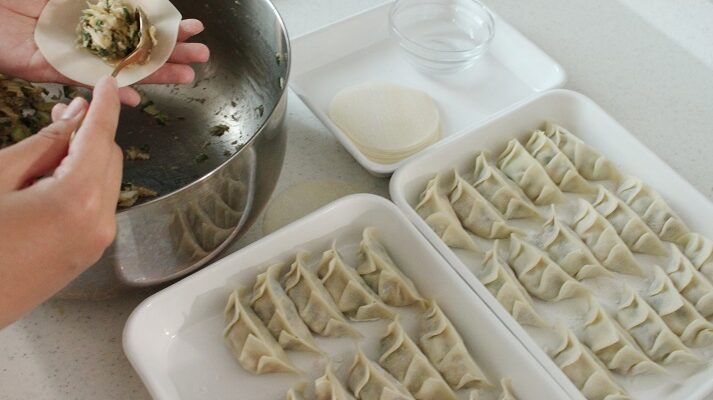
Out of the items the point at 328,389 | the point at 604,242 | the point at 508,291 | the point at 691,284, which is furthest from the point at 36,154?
the point at 691,284

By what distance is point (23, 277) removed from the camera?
82 centimetres

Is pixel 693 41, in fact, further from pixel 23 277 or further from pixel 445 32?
pixel 23 277

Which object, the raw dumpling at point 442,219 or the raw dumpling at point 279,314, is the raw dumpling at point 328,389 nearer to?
the raw dumpling at point 279,314

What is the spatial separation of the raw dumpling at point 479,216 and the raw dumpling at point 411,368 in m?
0.32

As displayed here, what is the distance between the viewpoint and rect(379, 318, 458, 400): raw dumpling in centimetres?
117

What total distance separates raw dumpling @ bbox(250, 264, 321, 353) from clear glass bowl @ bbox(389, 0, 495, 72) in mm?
781

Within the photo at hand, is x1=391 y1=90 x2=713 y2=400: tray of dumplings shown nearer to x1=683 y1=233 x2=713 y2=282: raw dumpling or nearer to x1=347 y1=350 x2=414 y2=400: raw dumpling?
x1=683 y1=233 x2=713 y2=282: raw dumpling

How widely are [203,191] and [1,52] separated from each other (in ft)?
1.86

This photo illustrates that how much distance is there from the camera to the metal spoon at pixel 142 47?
133 centimetres

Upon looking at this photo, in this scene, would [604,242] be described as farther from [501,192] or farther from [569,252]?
[501,192]

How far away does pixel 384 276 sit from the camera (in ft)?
4.21

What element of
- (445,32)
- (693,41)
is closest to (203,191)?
(445,32)

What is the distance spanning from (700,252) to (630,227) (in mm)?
147

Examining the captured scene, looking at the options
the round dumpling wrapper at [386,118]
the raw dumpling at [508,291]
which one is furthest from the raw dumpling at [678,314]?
the round dumpling wrapper at [386,118]
